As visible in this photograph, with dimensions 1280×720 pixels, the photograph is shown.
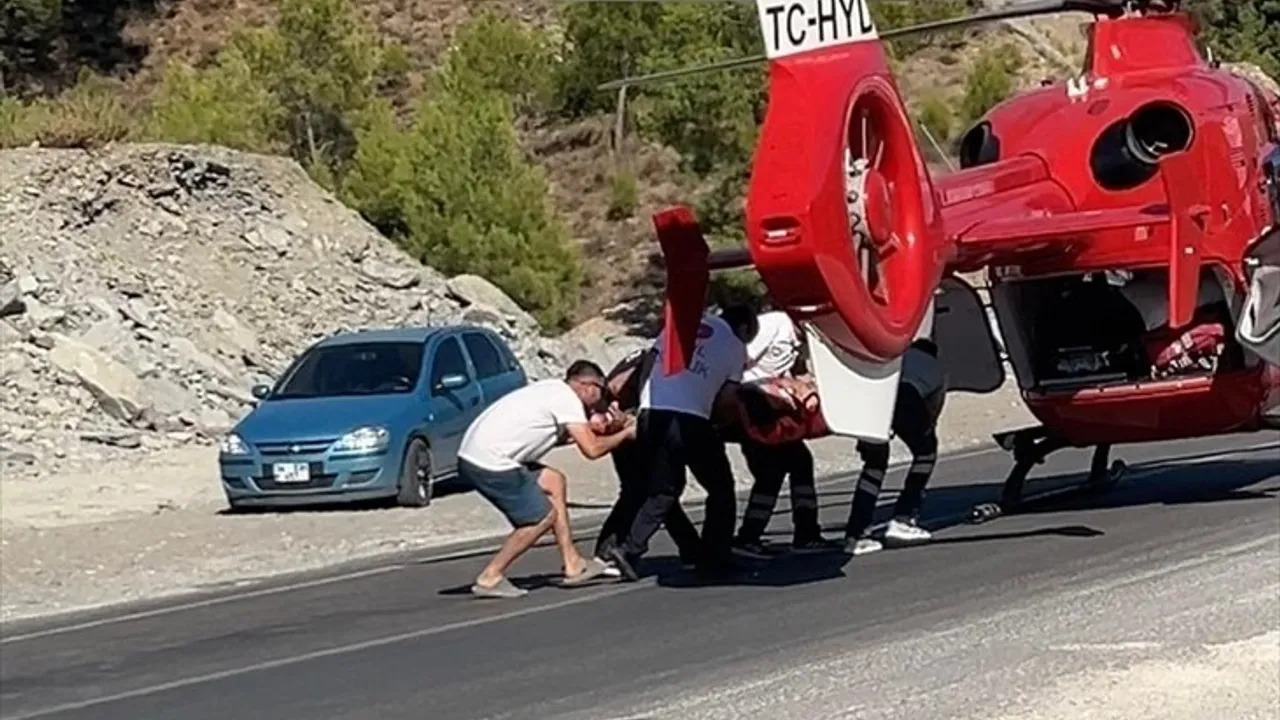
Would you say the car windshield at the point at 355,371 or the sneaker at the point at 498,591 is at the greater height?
the sneaker at the point at 498,591

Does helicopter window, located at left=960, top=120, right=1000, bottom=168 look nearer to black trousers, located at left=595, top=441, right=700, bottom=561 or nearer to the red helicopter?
the red helicopter

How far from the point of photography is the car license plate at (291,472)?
23125mm

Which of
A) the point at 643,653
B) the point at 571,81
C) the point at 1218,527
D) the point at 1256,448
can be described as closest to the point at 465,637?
the point at 643,653

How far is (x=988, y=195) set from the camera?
51.8 ft

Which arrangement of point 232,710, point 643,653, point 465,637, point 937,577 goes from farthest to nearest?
point 937,577
point 465,637
point 643,653
point 232,710

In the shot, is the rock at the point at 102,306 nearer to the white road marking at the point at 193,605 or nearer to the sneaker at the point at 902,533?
the white road marking at the point at 193,605

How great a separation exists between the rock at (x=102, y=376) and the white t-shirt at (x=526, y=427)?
16.1m

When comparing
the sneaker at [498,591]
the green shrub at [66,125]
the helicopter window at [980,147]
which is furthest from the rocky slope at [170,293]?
the helicopter window at [980,147]

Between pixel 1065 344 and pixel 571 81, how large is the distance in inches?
1746

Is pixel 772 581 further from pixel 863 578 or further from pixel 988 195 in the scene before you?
pixel 988 195

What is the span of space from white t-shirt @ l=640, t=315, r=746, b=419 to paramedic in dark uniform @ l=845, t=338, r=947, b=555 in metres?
1.21

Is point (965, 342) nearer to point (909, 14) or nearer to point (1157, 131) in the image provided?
point (1157, 131)

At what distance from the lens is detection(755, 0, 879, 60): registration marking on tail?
1119cm

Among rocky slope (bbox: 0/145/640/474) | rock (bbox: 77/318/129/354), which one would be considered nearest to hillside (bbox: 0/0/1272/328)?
rocky slope (bbox: 0/145/640/474)
